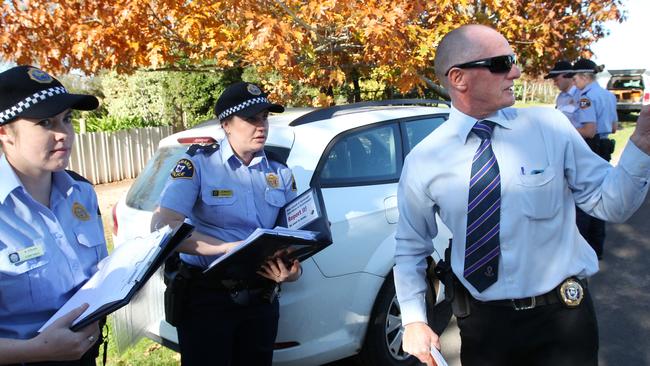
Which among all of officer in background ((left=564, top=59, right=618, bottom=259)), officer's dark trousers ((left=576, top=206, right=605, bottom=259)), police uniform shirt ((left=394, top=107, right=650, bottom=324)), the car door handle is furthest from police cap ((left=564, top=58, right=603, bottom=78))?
police uniform shirt ((left=394, top=107, right=650, bottom=324))

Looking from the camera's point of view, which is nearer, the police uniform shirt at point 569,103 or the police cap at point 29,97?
the police cap at point 29,97

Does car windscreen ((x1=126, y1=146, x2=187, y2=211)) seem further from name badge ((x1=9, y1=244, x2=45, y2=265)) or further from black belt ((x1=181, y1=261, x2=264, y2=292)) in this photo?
name badge ((x1=9, y1=244, x2=45, y2=265))

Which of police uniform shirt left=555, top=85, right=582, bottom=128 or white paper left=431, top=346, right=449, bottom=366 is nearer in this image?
white paper left=431, top=346, right=449, bottom=366

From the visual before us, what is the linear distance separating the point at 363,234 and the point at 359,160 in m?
0.52

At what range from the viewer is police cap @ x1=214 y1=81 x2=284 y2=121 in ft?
8.59

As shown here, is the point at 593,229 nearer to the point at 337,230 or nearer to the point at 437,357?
the point at 337,230

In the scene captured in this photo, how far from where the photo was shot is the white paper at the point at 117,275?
65.8 inches

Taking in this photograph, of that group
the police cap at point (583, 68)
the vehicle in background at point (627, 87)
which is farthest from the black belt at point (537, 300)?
the vehicle in background at point (627, 87)

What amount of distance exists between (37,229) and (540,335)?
185cm

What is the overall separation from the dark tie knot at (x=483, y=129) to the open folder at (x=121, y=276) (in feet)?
3.83

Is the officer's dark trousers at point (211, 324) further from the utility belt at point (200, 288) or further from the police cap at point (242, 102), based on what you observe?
the police cap at point (242, 102)

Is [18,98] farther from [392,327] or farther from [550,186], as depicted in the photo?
[392,327]

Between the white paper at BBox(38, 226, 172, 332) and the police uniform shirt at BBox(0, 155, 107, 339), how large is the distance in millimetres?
56

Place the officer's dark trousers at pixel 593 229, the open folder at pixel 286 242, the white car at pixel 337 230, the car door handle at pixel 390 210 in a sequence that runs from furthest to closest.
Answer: the officer's dark trousers at pixel 593 229
the car door handle at pixel 390 210
the white car at pixel 337 230
the open folder at pixel 286 242
